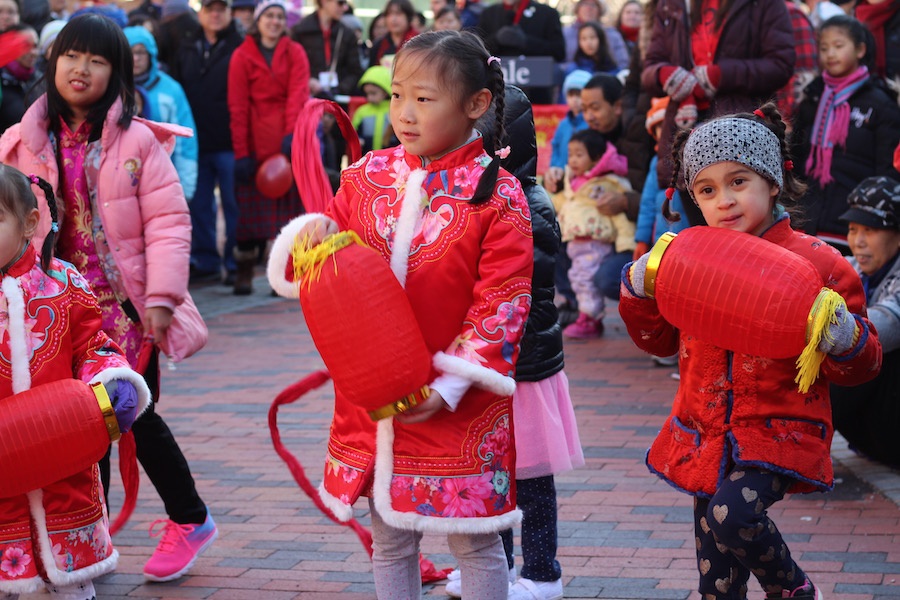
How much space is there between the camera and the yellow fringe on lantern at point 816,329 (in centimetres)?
307

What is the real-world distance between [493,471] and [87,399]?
1.08 meters

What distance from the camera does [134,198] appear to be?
443 centimetres

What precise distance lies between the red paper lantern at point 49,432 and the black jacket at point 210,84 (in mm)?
7808

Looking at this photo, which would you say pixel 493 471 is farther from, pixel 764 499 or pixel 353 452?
pixel 764 499

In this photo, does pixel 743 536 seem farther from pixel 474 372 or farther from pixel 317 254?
pixel 317 254

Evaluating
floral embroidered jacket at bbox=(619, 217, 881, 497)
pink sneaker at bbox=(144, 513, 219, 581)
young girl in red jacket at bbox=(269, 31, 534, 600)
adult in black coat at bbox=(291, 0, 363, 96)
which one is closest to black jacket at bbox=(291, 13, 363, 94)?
adult in black coat at bbox=(291, 0, 363, 96)

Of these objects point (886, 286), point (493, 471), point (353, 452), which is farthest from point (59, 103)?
point (886, 286)

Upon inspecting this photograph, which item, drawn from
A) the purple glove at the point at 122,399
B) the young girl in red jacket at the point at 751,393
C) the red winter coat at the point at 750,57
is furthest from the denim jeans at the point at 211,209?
the young girl in red jacket at the point at 751,393

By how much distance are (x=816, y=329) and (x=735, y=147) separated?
0.53 meters

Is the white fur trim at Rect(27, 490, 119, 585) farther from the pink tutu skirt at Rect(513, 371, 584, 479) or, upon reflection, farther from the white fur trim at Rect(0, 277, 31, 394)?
the pink tutu skirt at Rect(513, 371, 584, 479)

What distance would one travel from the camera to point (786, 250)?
3170 mm

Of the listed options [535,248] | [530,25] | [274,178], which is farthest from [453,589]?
[530,25]

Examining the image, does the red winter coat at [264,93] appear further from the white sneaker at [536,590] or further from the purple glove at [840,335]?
the purple glove at [840,335]

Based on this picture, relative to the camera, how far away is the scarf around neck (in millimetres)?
7344
